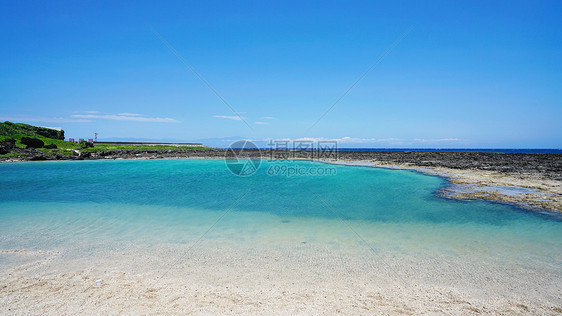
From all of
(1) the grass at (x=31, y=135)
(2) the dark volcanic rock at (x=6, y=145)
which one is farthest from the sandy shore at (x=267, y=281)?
(1) the grass at (x=31, y=135)

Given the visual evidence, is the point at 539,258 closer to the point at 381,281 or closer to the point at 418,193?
the point at 381,281

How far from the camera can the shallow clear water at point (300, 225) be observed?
7.24 metres

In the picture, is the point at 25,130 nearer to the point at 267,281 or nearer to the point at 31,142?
the point at 31,142

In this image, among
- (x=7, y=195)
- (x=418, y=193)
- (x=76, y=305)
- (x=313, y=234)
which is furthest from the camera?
(x=418, y=193)

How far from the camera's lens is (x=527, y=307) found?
4.74 meters

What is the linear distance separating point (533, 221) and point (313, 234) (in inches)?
327

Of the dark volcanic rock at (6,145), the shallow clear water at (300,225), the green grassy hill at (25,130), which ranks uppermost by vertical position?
the green grassy hill at (25,130)

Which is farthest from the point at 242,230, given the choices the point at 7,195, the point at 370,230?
the point at 7,195

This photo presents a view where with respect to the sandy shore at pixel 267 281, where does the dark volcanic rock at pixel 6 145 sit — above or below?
above

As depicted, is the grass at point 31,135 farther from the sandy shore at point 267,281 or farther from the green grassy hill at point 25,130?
the sandy shore at point 267,281

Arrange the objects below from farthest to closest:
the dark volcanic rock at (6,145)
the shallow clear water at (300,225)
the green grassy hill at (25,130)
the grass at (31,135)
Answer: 1. the green grassy hill at (25,130)
2. the grass at (31,135)
3. the dark volcanic rock at (6,145)
4. the shallow clear water at (300,225)

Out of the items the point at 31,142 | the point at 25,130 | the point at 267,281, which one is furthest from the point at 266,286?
the point at 25,130

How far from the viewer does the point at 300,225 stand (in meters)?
9.93

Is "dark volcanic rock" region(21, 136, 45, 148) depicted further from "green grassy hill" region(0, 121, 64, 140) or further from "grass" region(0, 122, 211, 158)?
"green grassy hill" region(0, 121, 64, 140)
